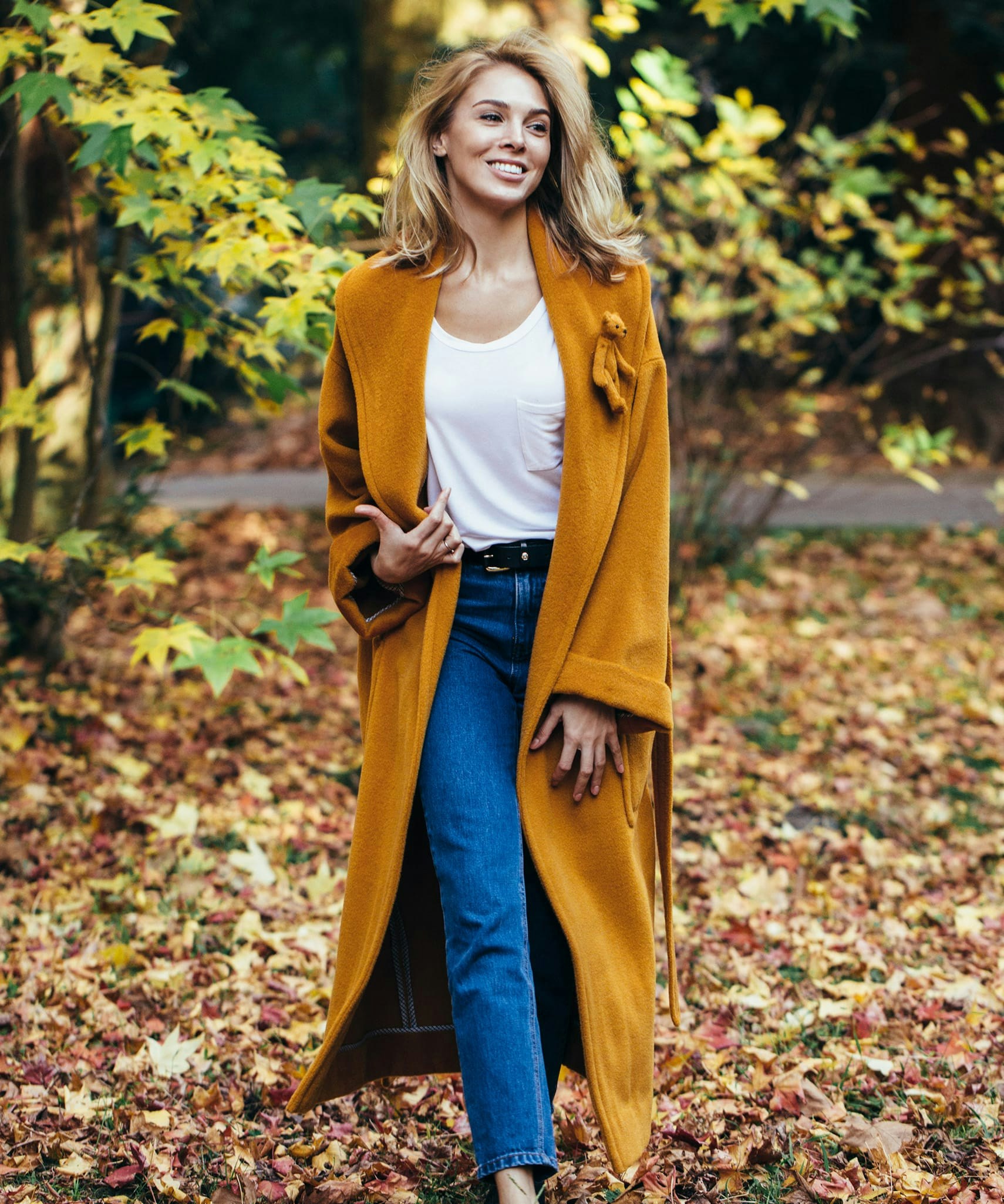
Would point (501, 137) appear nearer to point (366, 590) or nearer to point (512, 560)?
point (512, 560)

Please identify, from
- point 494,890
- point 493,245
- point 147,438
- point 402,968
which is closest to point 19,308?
point 147,438

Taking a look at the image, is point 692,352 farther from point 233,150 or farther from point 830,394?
point 233,150

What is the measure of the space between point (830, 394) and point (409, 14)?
3779 millimetres

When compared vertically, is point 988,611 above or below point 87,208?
below

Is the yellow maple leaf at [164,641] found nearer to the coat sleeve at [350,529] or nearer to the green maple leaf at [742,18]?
the coat sleeve at [350,529]

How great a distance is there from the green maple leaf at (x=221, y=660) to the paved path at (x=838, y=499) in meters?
5.08

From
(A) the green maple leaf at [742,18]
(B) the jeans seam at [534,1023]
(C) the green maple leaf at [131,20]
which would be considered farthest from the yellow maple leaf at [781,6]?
(B) the jeans seam at [534,1023]

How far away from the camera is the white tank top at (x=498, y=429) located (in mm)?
2283

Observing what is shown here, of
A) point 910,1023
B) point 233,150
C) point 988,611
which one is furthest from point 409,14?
point 910,1023

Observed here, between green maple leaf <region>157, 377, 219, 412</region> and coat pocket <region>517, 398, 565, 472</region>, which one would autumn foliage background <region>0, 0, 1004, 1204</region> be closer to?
green maple leaf <region>157, 377, 219, 412</region>

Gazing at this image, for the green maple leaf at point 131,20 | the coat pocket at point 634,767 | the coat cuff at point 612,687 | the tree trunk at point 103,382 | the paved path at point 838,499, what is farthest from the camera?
the paved path at point 838,499

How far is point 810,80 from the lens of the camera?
1123 centimetres

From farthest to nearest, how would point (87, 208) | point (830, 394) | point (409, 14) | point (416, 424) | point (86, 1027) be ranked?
point (830, 394) → point (409, 14) → point (87, 208) → point (86, 1027) → point (416, 424)

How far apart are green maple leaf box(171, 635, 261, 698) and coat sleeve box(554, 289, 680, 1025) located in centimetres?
132
